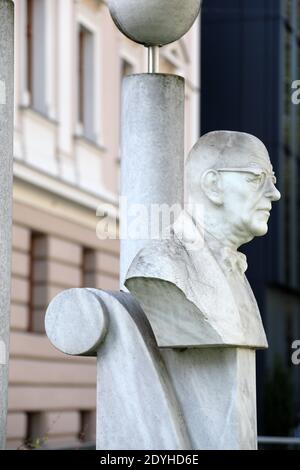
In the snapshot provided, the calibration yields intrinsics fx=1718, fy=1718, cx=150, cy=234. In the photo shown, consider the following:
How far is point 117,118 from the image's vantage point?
95.1 ft

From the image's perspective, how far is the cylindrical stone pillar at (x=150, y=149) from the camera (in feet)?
27.6

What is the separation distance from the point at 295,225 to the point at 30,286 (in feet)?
56.7

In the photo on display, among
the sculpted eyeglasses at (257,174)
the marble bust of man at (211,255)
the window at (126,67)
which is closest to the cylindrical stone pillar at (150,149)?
the marble bust of man at (211,255)

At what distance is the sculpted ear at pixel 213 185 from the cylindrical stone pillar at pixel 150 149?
1.47 metres

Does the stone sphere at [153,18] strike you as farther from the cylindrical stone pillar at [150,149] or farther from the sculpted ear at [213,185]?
the sculpted ear at [213,185]

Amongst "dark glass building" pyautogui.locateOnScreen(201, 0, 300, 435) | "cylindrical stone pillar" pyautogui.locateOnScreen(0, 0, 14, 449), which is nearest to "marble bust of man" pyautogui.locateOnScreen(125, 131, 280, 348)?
"cylindrical stone pillar" pyautogui.locateOnScreen(0, 0, 14, 449)

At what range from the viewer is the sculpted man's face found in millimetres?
6918

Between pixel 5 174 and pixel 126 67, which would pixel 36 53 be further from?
pixel 5 174

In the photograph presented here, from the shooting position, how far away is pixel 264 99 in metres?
40.2

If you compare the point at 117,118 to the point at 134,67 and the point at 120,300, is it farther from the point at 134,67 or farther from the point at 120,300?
the point at 120,300

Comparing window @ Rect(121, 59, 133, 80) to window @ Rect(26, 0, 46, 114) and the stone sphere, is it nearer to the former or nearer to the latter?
window @ Rect(26, 0, 46, 114)

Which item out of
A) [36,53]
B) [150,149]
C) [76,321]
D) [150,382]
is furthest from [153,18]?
[36,53]

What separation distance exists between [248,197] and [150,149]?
5.41ft
